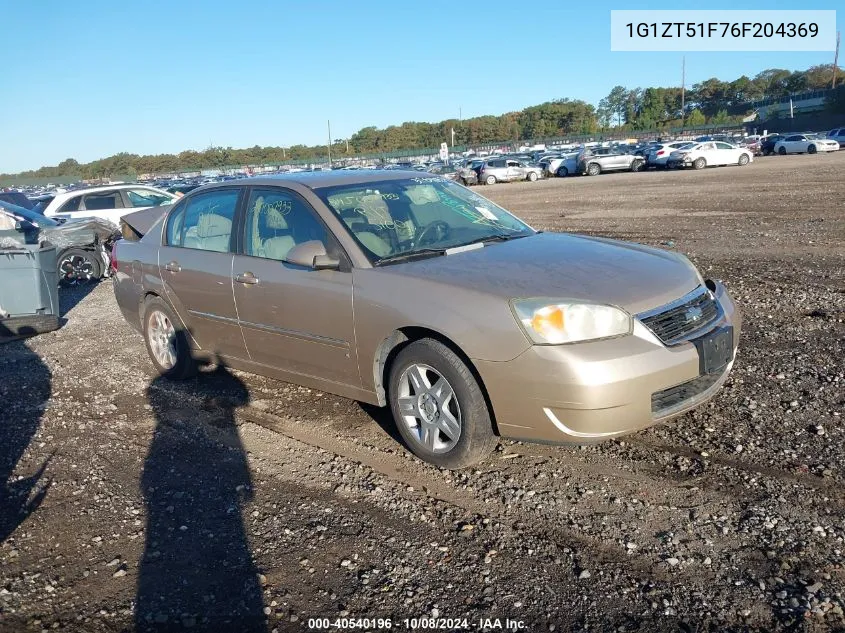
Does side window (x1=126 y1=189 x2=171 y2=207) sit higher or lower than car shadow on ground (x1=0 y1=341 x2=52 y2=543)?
higher

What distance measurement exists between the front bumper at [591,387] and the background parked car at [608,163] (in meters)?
40.7

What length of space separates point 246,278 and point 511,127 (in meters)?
134

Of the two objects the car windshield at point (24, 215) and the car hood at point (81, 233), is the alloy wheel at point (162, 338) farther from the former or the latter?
the car hood at point (81, 233)

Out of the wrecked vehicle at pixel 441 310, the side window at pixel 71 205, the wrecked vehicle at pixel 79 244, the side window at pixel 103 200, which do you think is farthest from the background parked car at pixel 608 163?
the wrecked vehicle at pixel 441 310

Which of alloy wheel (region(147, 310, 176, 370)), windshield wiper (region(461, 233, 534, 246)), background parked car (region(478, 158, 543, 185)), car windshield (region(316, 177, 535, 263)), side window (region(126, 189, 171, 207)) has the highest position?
background parked car (region(478, 158, 543, 185))

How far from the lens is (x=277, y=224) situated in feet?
16.1

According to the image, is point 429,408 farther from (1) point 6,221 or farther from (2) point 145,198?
(2) point 145,198

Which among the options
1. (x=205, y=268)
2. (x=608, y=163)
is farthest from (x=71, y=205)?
(x=608, y=163)

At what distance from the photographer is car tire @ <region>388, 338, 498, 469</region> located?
374 centimetres

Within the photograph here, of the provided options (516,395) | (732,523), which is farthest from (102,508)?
(732,523)

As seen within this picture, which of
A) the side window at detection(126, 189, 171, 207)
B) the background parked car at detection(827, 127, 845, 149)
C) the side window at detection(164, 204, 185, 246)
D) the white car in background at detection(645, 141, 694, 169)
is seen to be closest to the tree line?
the background parked car at detection(827, 127, 845, 149)

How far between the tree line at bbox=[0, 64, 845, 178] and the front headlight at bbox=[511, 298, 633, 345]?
118 m

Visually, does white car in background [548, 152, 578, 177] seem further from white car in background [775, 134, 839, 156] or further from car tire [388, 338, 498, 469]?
car tire [388, 338, 498, 469]

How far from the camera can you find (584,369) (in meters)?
3.40
